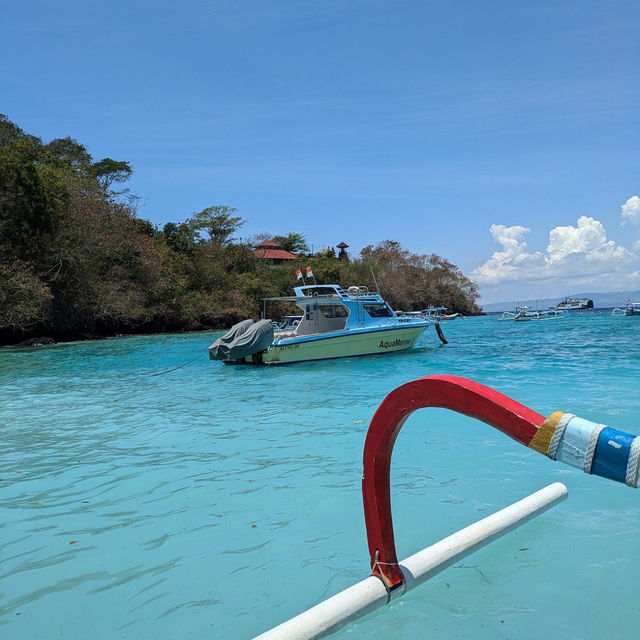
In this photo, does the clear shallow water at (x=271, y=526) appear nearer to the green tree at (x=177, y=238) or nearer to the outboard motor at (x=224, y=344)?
the outboard motor at (x=224, y=344)

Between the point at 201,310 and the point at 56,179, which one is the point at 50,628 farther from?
the point at 201,310

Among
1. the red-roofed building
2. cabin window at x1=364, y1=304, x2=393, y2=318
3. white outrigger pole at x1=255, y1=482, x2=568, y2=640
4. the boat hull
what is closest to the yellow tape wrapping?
white outrigger pole at x1=255, y1=482, x2=568, y2=640

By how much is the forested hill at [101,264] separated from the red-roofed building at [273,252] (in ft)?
27.7


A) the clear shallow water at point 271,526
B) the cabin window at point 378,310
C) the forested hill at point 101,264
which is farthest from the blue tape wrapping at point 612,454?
the forested hill at point 101,264

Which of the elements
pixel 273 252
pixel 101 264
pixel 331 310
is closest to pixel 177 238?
pixel 101 264

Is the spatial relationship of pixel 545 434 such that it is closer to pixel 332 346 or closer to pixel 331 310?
pixel 332 346

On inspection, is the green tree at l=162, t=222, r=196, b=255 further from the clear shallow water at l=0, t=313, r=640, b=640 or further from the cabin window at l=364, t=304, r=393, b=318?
the clear shallow water at l=0, t=313, r=640, b=640

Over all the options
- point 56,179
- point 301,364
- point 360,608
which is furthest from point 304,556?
point 56,179

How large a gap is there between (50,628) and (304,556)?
5.27 feet

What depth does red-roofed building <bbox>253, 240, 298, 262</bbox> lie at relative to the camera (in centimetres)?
7419

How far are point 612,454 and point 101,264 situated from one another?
3920 cm

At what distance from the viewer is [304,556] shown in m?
3.80

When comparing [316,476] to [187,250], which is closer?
[316,476]

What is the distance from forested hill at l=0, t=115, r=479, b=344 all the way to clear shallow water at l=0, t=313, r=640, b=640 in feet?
60.3
